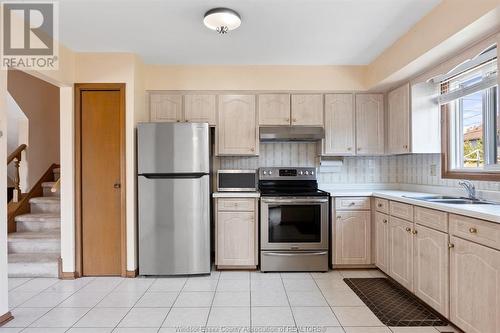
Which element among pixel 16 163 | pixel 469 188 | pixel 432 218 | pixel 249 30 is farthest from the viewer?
pixel 16 163

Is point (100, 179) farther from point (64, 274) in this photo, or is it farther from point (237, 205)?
point (237, 205)

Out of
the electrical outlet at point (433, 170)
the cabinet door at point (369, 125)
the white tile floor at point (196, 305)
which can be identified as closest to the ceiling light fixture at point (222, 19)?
the cabinet door at point (369, 125)

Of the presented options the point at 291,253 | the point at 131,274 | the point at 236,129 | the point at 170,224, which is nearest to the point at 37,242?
the point at 131,274

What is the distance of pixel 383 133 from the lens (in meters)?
3.49

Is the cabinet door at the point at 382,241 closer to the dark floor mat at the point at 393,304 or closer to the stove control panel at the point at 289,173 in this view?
the dark floor mat at the point at 393,304

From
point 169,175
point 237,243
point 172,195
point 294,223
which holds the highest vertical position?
point 169,175

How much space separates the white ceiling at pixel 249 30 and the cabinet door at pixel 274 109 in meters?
0.41

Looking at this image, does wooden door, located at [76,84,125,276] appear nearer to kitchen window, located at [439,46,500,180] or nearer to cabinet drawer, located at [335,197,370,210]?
cabinet drawer, located at [335,197,370,210]

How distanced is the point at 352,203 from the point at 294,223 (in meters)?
0.69

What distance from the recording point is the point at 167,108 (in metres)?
3.44

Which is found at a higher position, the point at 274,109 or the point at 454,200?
the point at 274,109

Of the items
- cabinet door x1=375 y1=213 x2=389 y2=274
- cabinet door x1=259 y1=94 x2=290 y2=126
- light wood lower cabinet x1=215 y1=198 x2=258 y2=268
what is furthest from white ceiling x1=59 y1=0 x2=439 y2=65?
cabinet door x1=375 y1=213 x2=389 y2=274

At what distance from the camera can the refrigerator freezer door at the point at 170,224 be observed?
9.93 feet

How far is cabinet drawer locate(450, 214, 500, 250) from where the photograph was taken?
5.24ft
